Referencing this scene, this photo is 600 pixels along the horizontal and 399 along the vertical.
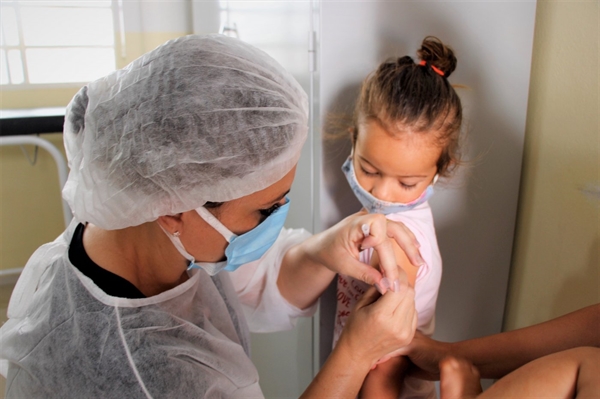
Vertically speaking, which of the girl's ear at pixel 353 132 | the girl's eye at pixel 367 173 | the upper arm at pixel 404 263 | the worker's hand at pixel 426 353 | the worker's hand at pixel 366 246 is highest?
the girl's ear at pixel 353 132

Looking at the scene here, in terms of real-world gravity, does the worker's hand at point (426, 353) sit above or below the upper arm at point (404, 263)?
below

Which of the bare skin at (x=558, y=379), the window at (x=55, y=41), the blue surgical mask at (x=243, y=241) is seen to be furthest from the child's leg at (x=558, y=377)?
the window at (x=55, y=41)

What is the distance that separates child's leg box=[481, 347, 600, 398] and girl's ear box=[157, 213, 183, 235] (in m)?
0.55

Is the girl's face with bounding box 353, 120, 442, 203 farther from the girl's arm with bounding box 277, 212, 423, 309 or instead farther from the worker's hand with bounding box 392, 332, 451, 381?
the worker's hand with bounding box 392, 332, 451, 381

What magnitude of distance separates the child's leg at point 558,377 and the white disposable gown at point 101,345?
1.52ft

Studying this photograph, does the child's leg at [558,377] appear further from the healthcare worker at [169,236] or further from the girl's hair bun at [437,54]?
the girl's hair bun at [437,54]

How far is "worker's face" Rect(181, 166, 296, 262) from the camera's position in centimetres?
82

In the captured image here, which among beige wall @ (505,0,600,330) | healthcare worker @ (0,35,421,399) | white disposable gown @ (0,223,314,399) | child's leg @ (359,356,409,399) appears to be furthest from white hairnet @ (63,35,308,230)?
beige wall @ (505,0,600,330)

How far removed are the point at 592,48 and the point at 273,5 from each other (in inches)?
31.4

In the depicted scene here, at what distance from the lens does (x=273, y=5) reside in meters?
1.36

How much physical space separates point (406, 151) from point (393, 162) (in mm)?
34

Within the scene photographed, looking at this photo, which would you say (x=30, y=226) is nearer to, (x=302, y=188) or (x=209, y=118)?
(x=302, y=188)

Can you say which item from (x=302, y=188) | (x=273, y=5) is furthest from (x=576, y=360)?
(x=273, y=5)

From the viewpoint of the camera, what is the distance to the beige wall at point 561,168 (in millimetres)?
1074
